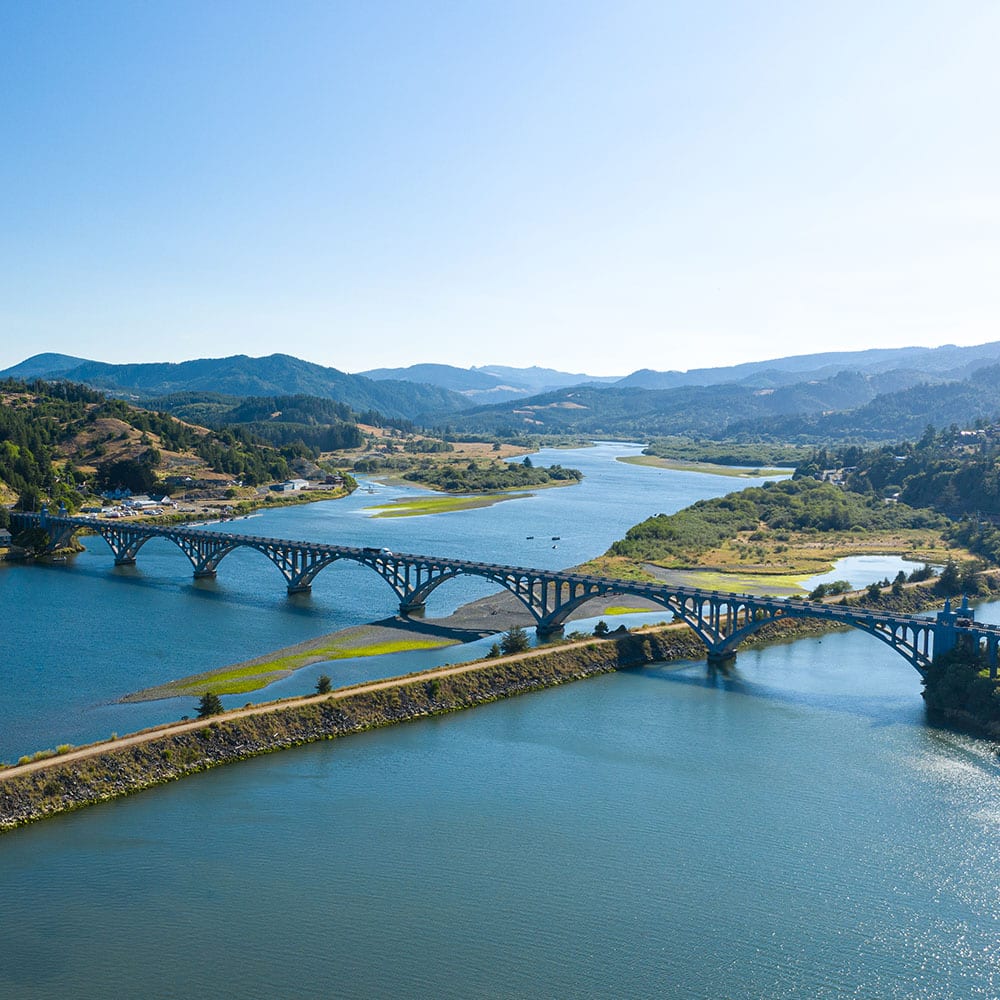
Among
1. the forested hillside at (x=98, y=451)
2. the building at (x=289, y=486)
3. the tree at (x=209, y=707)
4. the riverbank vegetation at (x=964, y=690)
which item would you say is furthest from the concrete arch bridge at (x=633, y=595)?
the building at (x=289, y=486)

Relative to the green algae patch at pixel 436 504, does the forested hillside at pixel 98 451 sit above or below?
above

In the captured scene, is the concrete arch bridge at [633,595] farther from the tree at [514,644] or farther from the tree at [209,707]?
the tree at [209,707]

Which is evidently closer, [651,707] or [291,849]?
[291,849]

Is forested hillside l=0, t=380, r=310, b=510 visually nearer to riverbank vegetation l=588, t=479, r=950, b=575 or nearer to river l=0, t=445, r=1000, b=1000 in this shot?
riverbank vegetation l=588, t=479, r=950, b=575

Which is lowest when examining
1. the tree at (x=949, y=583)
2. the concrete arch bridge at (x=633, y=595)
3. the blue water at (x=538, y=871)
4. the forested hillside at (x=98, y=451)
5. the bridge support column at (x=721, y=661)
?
the blue water at (x=538, y=871)

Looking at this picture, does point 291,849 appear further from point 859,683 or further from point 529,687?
point 859,683

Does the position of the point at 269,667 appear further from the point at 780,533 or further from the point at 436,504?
the point at 436,504

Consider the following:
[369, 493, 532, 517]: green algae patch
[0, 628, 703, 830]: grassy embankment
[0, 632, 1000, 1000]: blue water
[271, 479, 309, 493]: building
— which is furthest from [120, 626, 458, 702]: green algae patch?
[271, 479, 309, 493]: building

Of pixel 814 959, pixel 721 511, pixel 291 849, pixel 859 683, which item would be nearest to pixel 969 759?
pixel 859 683
